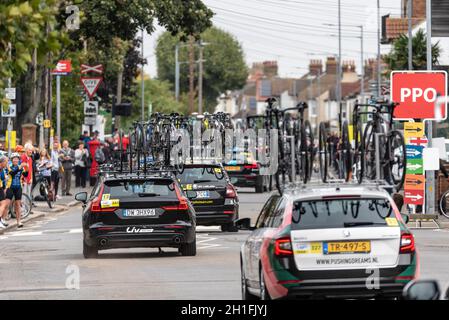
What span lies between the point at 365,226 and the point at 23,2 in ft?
13.2

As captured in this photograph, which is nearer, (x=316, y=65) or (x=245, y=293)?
(x=245, y=293)

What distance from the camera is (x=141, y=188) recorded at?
24.7 meters

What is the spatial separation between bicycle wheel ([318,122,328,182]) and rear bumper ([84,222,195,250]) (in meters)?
4.03

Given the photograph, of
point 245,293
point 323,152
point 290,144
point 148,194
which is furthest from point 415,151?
point 245,293

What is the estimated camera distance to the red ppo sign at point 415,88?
34344mm

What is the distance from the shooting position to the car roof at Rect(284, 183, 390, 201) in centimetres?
1520

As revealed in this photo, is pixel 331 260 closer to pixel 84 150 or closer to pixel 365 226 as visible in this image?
pixel 365 226

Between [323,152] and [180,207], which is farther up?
[323,152]

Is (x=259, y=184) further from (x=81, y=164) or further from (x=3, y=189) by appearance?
(x=3, y=189)

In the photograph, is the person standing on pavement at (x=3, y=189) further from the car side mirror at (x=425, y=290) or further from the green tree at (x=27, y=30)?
the car side mirror at (x=425, y=290)

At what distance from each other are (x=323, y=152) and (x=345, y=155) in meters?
0.49

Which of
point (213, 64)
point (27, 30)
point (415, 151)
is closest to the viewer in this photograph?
point (27, 30)
